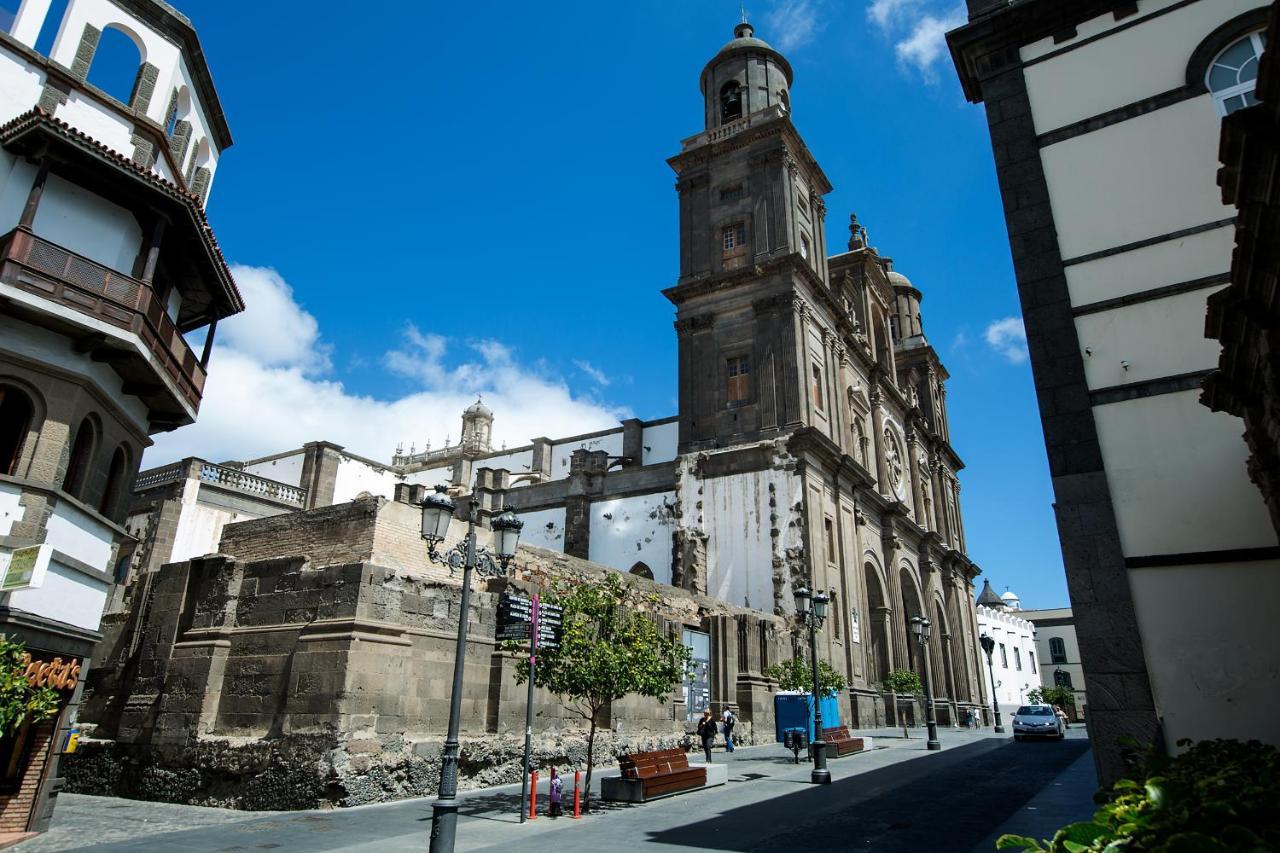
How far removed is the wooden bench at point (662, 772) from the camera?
1291 centimetres

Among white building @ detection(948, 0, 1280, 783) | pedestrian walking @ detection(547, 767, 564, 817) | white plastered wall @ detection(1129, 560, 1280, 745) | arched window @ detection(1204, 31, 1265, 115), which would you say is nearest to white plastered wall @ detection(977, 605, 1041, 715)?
pedestrian walking @ detection(547, 767, 564, 817)

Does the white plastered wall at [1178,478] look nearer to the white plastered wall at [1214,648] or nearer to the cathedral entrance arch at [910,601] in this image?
the white plastered wall at [1214,648]

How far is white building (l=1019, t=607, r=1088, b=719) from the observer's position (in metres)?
69.1

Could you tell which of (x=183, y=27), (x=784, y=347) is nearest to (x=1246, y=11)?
(x=183, y=27)

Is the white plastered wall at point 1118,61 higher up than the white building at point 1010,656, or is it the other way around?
the white plastered wall at point 1118,61

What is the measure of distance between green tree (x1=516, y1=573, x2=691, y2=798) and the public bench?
1.74ft

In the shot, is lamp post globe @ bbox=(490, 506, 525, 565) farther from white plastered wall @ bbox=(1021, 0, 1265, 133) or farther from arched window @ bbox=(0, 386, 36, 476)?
white plastered wall @ bbox=(1021, 0, 1265, 133)

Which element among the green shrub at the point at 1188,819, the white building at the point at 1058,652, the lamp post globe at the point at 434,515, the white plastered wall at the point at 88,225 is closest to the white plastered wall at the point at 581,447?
the white plastered wall at the point at 88,225

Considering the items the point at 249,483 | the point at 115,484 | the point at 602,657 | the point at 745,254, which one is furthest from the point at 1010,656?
the point at 115,484

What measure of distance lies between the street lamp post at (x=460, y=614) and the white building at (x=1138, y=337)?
7150 mm

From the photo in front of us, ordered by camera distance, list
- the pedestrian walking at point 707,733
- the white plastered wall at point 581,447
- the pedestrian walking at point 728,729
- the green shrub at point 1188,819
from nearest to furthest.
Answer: the green shrub at point 1188,819 → the pedestrian walking at point 707,733 → the pedestrian walking at point 728,729 → the white plastered wall at point 581,447

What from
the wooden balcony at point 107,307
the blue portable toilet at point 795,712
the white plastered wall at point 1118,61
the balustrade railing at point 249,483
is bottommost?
the blue portable toilet at point 795,712

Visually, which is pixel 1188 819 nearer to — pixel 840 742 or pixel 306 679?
pixel 306 679

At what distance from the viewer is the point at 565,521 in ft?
119
